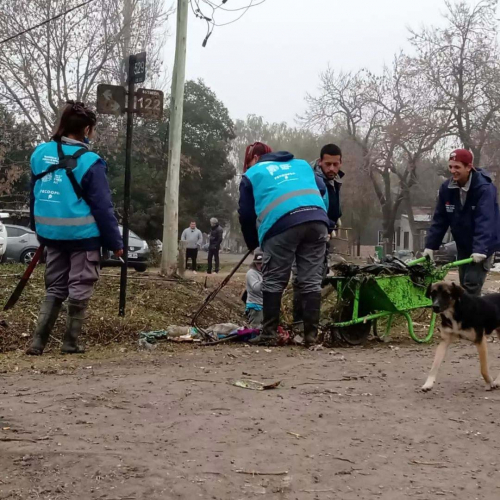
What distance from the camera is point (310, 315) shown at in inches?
301

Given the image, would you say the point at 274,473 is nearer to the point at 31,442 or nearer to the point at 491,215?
the point at 31,442

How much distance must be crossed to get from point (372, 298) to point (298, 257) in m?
1.08

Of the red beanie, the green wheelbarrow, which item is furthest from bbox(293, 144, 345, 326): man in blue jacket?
the red beanie

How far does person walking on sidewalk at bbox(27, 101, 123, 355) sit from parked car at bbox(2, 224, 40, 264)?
1735 cm

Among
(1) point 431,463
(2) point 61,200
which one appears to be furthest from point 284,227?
(1) point 431,463

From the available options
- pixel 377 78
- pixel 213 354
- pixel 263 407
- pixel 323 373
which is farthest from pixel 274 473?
pixel 377 78

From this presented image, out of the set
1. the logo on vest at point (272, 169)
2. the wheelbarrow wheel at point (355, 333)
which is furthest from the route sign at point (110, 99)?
the wheelbarrow wheel at point (355, 333)

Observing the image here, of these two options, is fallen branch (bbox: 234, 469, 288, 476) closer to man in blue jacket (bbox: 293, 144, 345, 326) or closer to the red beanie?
man in blue jacket (bbox: 293, 144, 345, 326)

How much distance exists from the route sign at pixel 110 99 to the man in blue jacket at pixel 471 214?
366 cm

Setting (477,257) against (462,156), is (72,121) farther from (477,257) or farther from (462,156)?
(477,257)

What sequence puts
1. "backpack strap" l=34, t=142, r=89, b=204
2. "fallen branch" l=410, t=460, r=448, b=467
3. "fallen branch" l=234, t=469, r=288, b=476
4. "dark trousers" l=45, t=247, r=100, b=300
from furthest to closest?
"dark trousers" l=45, t=247, r=100, b=300
"backpack strap" l=34, t=142, r=89, b=204
"fallen branch" l=410, t=460, r=448, b=467
"fallen branch" l=234, t=469, r=288, b=476

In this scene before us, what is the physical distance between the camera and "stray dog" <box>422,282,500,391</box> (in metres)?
5.83

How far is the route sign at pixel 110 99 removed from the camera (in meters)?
8.71

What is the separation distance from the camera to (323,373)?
6.13 meters
